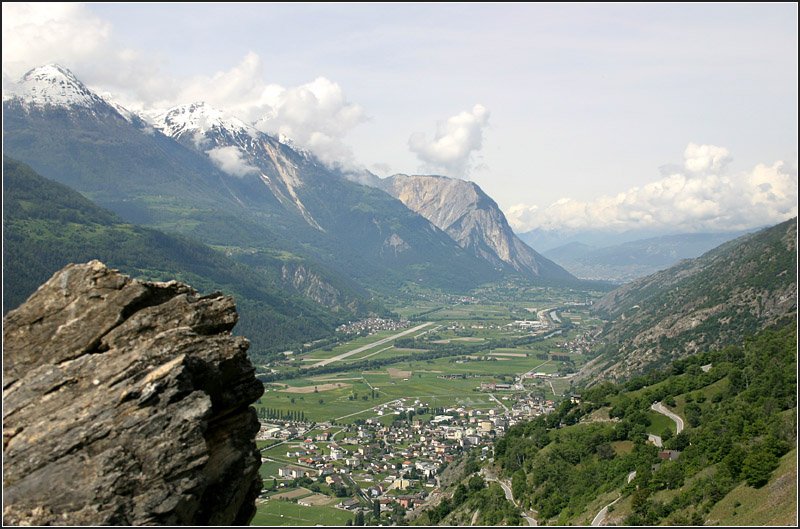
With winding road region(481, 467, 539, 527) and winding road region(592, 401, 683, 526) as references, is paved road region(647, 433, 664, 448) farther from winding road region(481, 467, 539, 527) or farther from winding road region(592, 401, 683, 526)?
winding road region(481, 467, 539, 527)

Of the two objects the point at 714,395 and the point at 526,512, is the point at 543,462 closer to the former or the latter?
the point at 526,512

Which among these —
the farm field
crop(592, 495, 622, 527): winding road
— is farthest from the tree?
the farm field

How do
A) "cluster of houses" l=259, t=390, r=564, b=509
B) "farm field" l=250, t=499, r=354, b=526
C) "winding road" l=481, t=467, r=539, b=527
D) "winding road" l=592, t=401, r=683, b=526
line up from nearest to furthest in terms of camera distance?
"winding road" l=592, t=401, r=683, b=526, "winding road" l=481, t=467, r=539, b=527, "farm field" l=250, t=499, r=354, b=526, "cluster of houses" l=259, t=390, r=564, b=509

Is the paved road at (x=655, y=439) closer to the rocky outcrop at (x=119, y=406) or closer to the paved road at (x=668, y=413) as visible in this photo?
the paved road at (x=668, y=413)

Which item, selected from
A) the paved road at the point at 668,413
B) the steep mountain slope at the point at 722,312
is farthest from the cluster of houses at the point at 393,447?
the paved road at the point at 668,413

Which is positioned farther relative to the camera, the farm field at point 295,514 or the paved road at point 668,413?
the farm field at point 295,514
